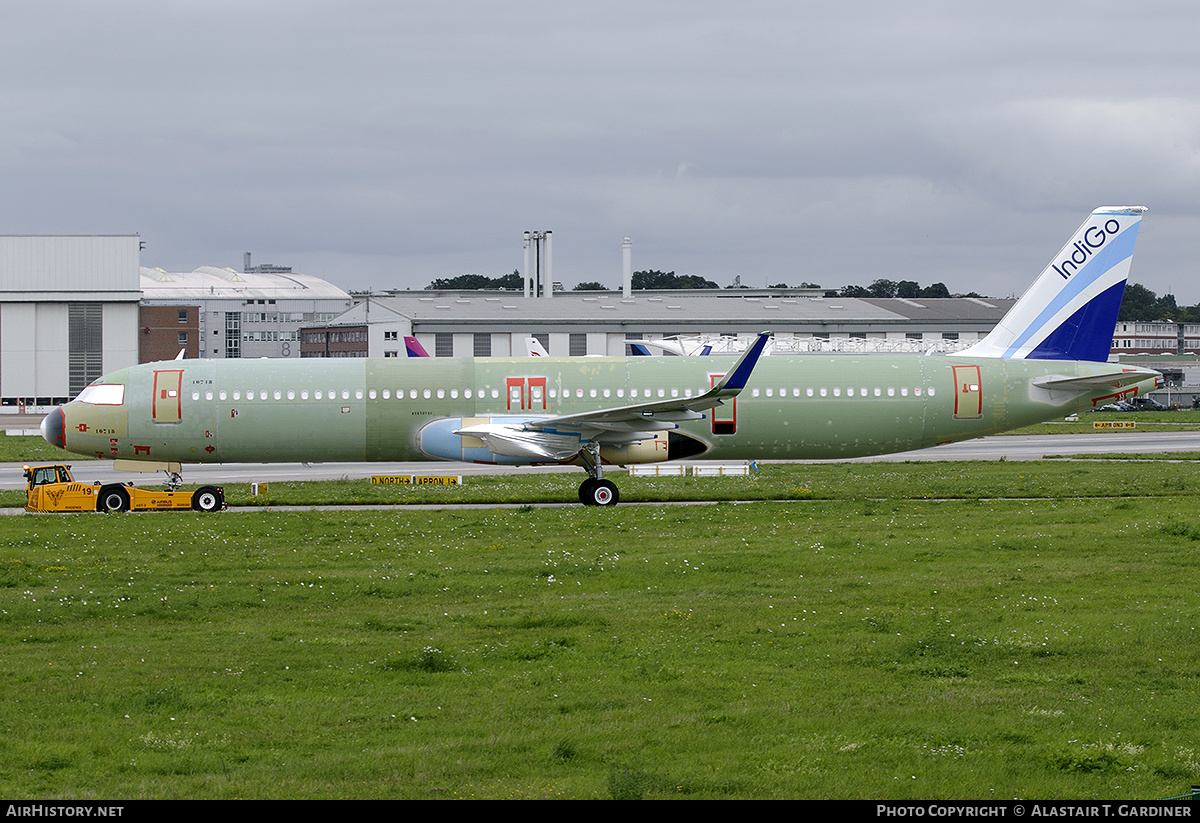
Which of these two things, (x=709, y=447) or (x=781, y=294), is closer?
(x=709, y=447)

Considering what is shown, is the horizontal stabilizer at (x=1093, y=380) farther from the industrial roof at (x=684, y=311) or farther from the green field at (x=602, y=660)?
the industrial roof at (x=684, y=311)

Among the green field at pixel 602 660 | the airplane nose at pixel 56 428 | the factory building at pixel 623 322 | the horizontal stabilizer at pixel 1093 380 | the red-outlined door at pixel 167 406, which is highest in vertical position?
the factory building at pixel 623 322

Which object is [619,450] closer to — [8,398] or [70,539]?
[70,539]

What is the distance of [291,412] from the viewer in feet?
119

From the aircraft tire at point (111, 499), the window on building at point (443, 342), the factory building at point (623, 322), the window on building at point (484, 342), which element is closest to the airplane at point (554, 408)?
the aircraft tire at point (111, 499)

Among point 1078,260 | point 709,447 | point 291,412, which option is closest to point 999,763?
point 709,447

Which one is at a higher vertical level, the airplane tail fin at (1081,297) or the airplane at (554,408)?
the airplane tail fin at (1081,297)

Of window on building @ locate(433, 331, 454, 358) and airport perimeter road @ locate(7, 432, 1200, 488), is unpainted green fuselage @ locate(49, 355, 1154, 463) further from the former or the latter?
window on building @ locate(433, 331, 454, 358)

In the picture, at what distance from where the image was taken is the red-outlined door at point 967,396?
37375mm

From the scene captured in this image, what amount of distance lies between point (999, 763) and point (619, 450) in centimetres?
2416

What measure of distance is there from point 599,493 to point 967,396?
11.8 meters

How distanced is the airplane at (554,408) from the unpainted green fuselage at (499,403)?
0.04 m

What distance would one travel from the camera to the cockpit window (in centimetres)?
3619

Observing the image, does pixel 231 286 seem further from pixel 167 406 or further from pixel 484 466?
pixel 167 406
